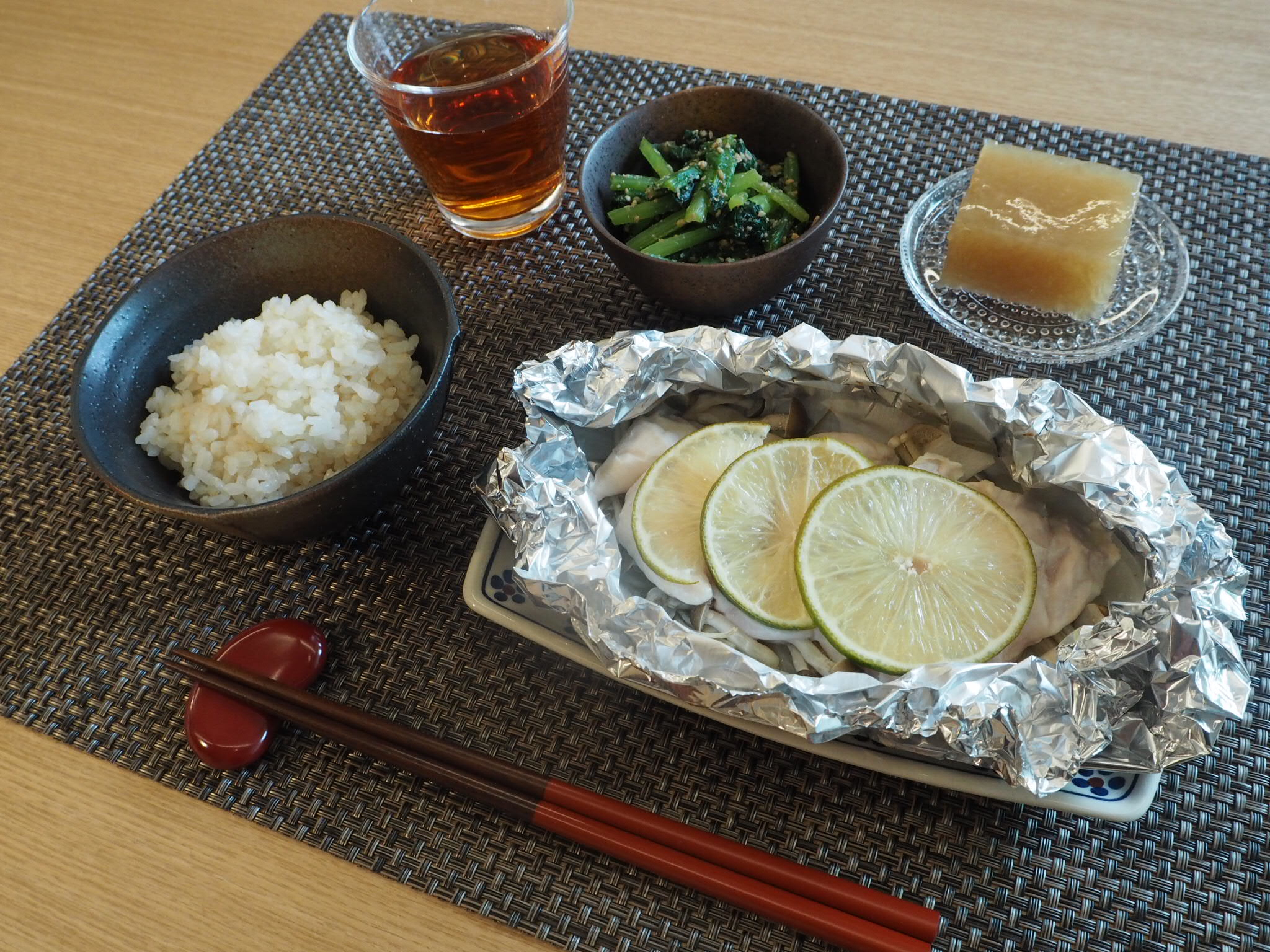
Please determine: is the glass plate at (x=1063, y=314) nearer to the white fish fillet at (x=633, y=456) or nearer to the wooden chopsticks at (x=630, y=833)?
the white fish fillet at (x=633, y=456)

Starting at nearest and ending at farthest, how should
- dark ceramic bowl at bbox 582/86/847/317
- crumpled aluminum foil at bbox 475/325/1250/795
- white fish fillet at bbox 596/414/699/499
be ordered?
crumpled aluminum foil at bbox 475/325/1250/795, white fish fillet at bbox 596/414/699/499, dark ceramic bowl at bbox 582/86/847/317

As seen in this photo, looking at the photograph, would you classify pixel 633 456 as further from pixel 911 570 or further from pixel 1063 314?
pixel 1063 314

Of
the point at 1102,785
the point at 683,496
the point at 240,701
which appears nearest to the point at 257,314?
the point at 240,701

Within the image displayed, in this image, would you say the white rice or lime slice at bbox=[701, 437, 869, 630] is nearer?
lime slice at bbox=[701, 437, 869, 630]

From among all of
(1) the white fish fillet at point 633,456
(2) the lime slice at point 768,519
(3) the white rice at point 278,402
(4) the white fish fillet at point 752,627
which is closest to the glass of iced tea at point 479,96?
(3) the white rice at point 278,402

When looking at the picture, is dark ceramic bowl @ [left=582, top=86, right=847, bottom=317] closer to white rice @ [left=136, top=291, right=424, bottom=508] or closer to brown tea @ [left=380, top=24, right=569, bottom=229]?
brown tea @ [left=380, top=24, right=569, bottom=229]

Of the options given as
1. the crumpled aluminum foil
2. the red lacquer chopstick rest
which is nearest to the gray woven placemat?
the red lacquer chopstick rest

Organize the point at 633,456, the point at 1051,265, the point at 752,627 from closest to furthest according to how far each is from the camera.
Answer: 1. the point at 752,627
2. the point at 633,456
3. the point at 1051,265
